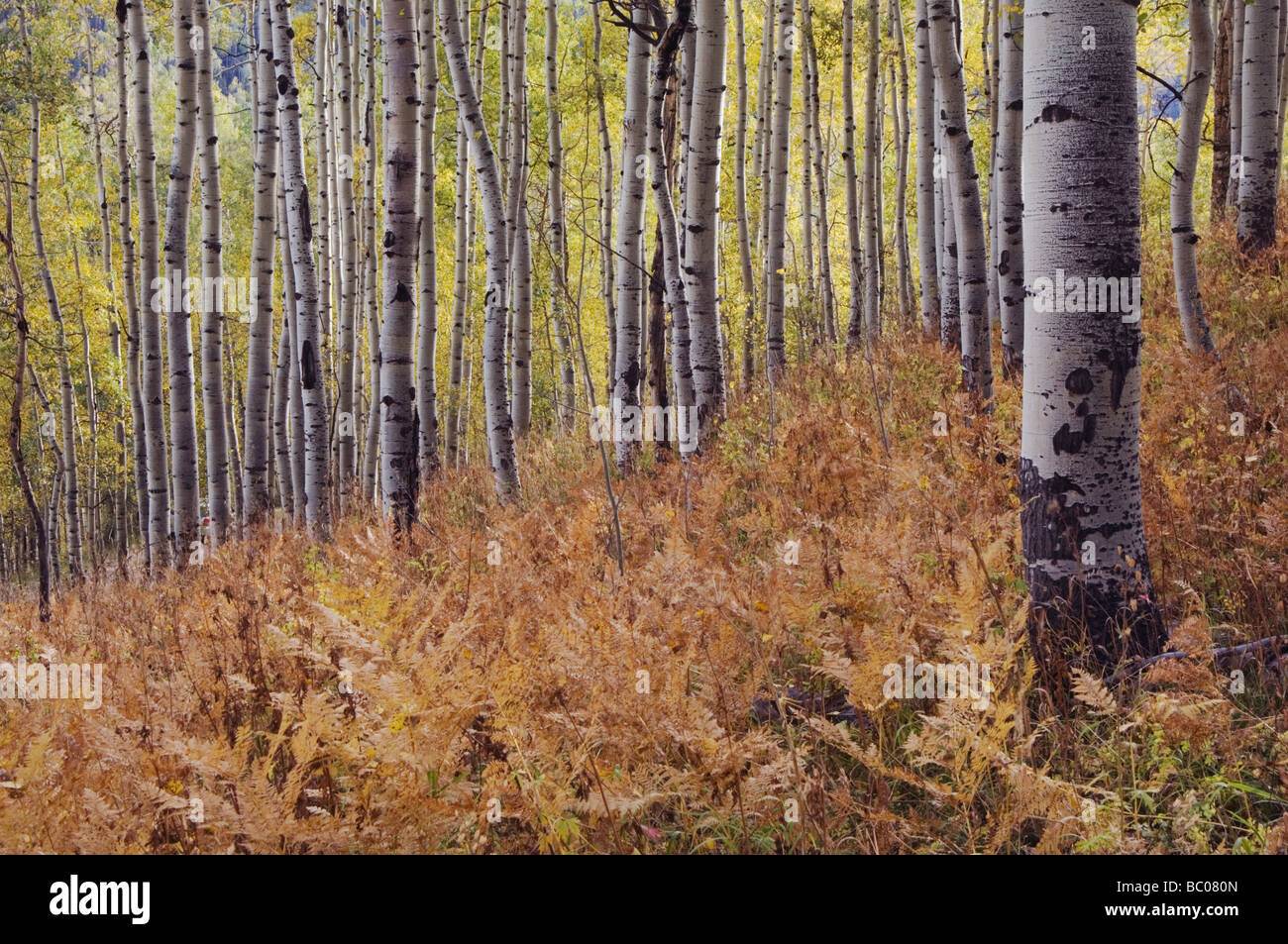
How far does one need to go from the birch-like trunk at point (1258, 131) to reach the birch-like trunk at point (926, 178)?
3035 mm

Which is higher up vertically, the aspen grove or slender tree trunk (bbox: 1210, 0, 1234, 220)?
slender tree trunk (bbox: 1210, 0, 1234, 220)

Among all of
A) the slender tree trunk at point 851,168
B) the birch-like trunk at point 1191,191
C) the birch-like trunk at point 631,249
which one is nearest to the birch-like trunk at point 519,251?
the birch-like trunk at point 631,249

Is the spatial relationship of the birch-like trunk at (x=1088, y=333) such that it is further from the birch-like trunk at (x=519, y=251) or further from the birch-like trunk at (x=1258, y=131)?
the birch-like trunk at (x=1258, y=131)

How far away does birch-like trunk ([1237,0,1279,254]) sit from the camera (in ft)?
29.3

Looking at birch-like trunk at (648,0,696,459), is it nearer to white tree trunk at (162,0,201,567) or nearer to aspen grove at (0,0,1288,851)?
aspen grove at (0,0,1288,851)

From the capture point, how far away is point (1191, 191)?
705 cm

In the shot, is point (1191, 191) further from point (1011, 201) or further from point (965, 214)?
point (965, 214)

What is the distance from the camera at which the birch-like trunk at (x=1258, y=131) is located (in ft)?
29.3

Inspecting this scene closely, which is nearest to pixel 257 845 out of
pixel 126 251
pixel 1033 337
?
pixel 1033 337

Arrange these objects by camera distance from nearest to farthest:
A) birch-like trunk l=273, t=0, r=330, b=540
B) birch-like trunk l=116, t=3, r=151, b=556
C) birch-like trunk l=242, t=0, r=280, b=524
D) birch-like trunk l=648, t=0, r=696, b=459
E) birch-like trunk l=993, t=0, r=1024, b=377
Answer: birch-like trunk l=993, t=0, r=1024, b=377 → birch-like trunk l=648, t=0, r=696, b=459 → birch-like trunk l=273, t=0, r=330, b=540 → birch-like trunk l=242, t=0, r=280, b=524 → birch-like trunk l=116, t=3, r=151, b=556

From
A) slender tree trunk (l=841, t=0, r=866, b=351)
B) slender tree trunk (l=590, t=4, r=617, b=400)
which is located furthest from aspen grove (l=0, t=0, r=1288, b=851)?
slender tree trunk (l=590, t=4, r=617, b=400)

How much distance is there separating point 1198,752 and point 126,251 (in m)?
15.5

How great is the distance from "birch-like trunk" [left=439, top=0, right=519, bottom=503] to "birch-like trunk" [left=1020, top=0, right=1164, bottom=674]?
586 centimetres

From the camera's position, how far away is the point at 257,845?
2.42 meters
